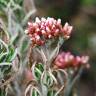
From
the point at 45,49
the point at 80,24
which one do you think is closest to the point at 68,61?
the point at 45,49

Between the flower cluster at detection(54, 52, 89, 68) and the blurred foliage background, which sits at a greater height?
the blurred foliage background

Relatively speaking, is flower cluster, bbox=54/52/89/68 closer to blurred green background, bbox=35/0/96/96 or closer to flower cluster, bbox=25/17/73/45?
flower cluster, bbox=25/17/73/45

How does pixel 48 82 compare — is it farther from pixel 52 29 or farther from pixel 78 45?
pixel 78 45

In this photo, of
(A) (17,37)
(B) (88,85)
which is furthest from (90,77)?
(A) (17,37)

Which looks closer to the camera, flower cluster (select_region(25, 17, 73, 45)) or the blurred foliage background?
flower cluster (select_region(25, 17, 73, 45))

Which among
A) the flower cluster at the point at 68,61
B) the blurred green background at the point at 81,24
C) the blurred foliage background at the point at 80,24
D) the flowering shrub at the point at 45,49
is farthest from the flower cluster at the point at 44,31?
the blurred green background at the point at 81,24

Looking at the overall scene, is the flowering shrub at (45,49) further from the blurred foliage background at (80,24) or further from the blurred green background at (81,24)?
the blurred green background at (81,24)

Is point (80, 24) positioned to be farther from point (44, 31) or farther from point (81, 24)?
point (44, 31)

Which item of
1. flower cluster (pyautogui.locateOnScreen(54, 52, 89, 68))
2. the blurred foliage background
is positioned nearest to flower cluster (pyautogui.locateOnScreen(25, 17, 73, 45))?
flower cluster (pyautogui.locateOnScreen(54, 52, 89, 68))

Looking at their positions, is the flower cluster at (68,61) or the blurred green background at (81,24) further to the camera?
the blurred green background at (81,24)
